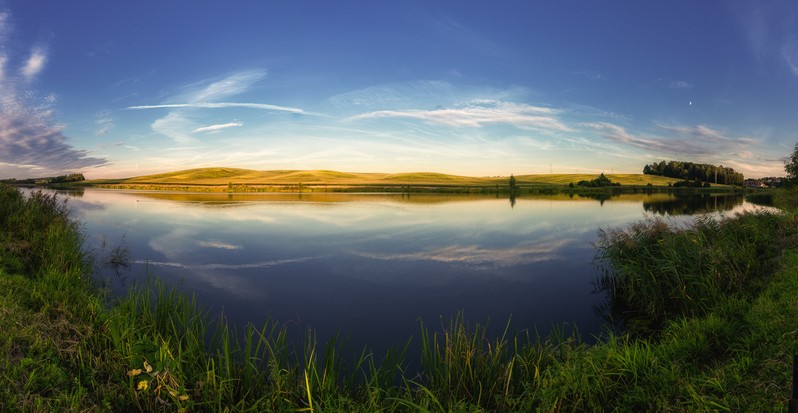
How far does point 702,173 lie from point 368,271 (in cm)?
17245

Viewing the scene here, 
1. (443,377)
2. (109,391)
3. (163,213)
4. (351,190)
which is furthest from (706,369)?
(351,190)

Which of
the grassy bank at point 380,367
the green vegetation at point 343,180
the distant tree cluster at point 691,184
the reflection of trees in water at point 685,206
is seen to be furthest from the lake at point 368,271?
the distant tree cluster at point 691,184

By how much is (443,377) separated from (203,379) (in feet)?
13.1

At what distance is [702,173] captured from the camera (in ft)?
478

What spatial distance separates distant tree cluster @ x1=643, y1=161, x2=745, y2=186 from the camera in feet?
470

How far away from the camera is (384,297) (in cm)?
1527

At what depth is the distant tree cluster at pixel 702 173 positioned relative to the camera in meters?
143

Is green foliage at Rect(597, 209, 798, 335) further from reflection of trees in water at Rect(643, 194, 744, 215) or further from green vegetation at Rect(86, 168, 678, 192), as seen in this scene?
green vegetation at Rect(86, 168, 678, 192)

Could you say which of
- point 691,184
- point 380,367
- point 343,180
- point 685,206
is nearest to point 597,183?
point 691,184

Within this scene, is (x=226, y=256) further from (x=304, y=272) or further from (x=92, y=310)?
(x=92, y=310)

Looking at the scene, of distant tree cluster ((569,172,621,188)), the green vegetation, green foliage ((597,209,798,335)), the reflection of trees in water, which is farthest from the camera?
distant tree cluster ((569,172,621,188))

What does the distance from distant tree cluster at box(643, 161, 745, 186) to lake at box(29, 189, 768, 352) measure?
146 m

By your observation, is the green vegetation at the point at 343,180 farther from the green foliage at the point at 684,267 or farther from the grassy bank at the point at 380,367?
the grassy bank at the point at 380,367

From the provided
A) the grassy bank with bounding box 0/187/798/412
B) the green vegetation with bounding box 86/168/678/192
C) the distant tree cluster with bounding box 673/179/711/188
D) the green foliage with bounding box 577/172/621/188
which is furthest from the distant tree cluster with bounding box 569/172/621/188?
the grassy bank with bounding box 0/187/798/412
